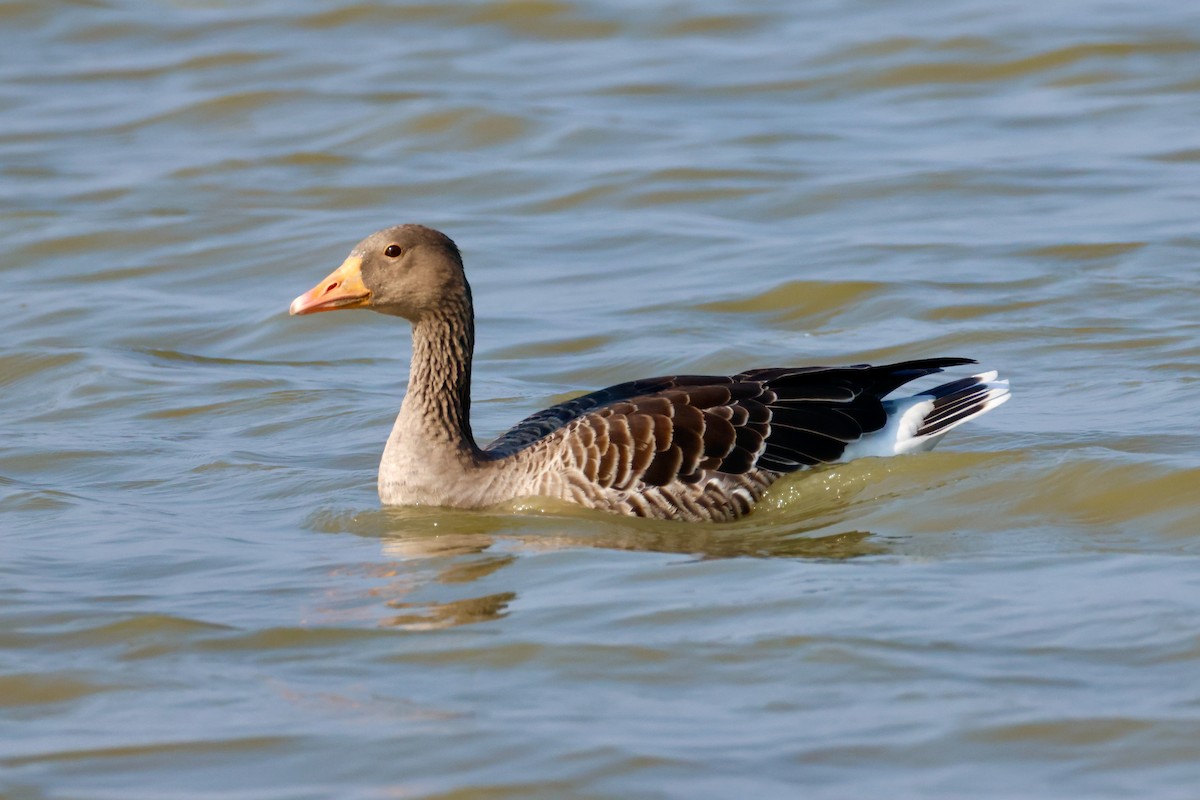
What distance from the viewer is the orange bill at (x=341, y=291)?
10.3 m

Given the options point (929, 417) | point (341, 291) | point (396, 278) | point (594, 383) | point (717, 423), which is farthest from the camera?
point (594, 383)

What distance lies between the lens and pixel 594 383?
13469 millimetres

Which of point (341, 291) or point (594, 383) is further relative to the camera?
point (594, 383)

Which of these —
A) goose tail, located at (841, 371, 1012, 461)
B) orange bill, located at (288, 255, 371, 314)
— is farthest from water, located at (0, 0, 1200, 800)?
orange bill, located at (288, 255, 371, 314)

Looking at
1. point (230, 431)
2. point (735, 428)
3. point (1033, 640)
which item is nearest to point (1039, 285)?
point (735, 428)

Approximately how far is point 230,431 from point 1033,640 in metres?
6.53

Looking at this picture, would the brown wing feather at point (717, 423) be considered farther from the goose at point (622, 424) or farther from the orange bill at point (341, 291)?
the orange bill at point (341, 291)

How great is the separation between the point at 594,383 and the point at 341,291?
11.4 ft

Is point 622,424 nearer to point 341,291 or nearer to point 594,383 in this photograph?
point 341,291

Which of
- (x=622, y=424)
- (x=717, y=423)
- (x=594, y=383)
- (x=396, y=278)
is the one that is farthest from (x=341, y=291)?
(x=594, y=383)

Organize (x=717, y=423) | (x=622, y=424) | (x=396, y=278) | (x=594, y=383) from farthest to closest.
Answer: (x=594, y=383), (x=396, y=278), (x=717, y=423), (x=622, y=424)

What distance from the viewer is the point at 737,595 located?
8477mm

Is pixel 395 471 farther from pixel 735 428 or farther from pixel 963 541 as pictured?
pixel 963 541

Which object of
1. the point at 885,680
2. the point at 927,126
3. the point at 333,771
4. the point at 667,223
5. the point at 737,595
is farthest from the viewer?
the point at 927,126
